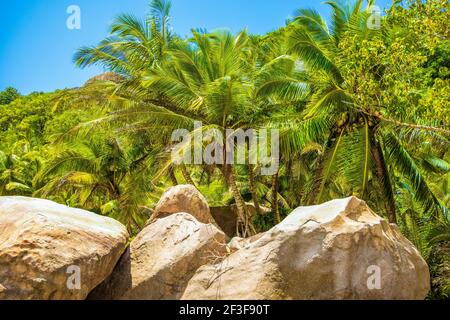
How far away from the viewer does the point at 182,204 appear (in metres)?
12.1

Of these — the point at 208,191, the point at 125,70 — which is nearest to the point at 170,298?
the point at 125,70

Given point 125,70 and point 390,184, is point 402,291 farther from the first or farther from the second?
point 125,70

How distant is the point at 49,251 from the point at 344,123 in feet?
34.8

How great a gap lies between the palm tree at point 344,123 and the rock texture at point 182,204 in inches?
178

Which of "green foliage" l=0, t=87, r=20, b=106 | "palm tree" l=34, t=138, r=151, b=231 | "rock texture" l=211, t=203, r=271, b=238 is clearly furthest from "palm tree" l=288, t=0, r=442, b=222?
"green foliage" l=0, t=87, r=20, b=106

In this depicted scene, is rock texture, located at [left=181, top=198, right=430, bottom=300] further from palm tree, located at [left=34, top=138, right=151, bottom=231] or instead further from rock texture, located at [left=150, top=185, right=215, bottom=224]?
palm tree, located at [left=34, top=138, right=151, bottom=231]

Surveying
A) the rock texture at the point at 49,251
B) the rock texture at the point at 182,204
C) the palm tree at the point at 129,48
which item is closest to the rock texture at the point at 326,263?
the rock texture at the point at 49,251

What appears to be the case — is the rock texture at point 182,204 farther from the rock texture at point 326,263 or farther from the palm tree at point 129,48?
the palm tree at point 129,48

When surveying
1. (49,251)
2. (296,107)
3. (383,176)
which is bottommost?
(49,251)

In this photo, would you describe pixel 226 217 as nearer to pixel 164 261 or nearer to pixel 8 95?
pixel 164 261

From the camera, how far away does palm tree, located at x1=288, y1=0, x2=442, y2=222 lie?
616 inches

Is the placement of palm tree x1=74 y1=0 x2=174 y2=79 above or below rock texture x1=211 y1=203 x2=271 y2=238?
above

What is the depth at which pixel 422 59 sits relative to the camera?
11.1 metres

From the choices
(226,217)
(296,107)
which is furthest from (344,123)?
(226,217)
